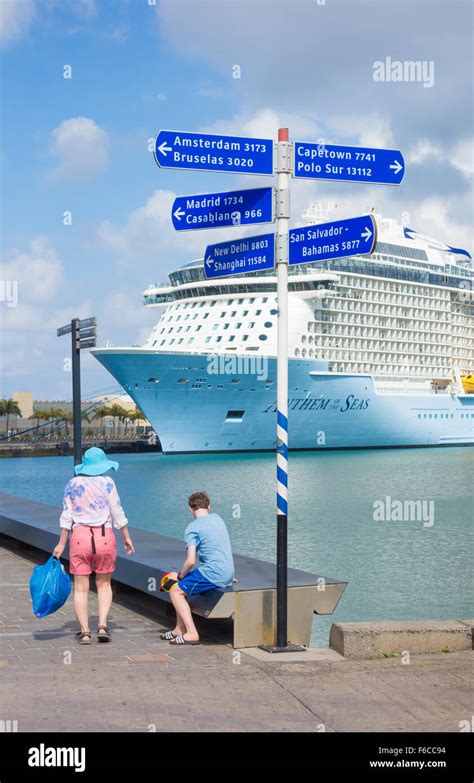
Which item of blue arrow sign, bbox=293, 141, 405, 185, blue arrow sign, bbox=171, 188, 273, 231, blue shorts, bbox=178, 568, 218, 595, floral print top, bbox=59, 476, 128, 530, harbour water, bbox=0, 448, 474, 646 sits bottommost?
harbour water, bbox=0, 448, 474, 646

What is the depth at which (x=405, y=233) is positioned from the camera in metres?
68.7

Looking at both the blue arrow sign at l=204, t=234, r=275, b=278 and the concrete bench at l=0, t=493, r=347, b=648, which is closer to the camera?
the concrete bench at l=0, t=493, r=347, b=648

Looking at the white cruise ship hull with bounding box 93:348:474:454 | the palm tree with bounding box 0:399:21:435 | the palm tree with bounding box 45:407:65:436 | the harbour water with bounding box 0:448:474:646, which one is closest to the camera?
the harbour water with bounding box 0:448:474:646

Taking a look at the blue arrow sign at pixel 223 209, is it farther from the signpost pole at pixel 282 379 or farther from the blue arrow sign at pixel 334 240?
the blue arrow sign at pixel 334 240

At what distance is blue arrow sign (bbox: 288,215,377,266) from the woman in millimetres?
2225

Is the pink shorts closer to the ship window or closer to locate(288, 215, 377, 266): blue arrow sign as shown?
locate(288, 215, 377, 266): blue arrow sign

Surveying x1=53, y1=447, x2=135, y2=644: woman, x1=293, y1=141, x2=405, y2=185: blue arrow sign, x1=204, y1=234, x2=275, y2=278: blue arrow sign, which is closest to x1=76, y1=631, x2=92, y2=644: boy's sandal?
x1=53, y1=447, x2=135, y2=644: woman

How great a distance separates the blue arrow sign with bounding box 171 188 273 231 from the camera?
734cm

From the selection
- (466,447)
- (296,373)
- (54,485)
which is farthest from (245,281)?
(466,447)

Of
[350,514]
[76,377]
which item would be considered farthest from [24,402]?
[76,377]

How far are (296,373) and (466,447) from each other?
66.5ft

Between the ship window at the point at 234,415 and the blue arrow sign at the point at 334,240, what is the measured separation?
44340 mm

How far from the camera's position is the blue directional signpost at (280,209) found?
23.3 ft
